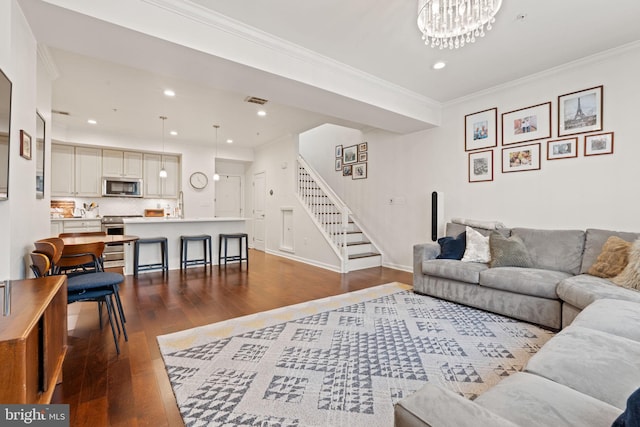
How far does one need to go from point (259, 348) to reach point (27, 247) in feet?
6.75

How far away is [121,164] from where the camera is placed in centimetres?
681

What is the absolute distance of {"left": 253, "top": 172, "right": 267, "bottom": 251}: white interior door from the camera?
7.97 meters

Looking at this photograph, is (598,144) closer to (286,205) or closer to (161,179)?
(286,205)

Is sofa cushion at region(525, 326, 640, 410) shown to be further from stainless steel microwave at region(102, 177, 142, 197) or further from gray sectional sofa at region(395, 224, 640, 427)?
stainless steel microwave at region(102, 177, 142, 197)

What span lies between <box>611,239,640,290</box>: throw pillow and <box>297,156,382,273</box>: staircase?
3.40 meters

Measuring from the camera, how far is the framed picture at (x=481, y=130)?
163 inches

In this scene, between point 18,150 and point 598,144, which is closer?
point 18,150

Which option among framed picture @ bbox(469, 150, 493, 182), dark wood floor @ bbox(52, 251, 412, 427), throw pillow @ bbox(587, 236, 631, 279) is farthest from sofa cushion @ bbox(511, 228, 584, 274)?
dark wood floor @ bbox(52, 251, 412, 427)

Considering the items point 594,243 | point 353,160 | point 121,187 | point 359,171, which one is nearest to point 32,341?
point 594,243

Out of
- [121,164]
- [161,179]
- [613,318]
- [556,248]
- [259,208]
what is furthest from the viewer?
[259,208]

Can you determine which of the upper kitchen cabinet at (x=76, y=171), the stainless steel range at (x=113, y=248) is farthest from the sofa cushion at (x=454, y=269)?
the upper kitchen cabinet at (x=76, y=171)

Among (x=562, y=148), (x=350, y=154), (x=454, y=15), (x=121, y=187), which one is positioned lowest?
(x=121, y=187)

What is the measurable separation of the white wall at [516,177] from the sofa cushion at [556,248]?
410 millimetres

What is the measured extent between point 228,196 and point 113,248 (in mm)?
3511
